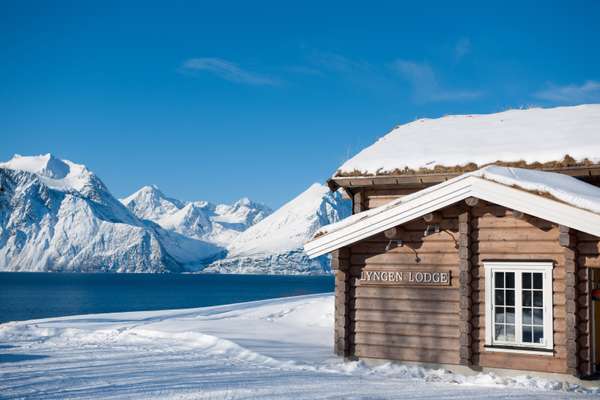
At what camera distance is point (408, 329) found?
45.3 feet

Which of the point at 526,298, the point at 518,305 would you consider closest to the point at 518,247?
the point at 526,298

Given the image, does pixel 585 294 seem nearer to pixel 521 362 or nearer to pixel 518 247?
pixel 518 247

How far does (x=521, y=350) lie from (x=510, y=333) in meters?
0.38

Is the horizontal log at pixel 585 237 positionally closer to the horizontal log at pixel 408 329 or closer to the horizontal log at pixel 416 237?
the horizontal log at pixel 416 237

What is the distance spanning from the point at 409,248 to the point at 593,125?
5733 millimetres

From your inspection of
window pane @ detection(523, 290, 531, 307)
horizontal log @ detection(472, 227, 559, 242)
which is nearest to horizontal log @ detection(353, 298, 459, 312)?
window pane @ detection(523, 290, 531, 307)

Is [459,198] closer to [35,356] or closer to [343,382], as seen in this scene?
[343,382]

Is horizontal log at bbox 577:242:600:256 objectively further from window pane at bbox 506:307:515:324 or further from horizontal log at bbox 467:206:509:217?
window pane at bbox 506:307:515:324

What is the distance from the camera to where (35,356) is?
1585 cm

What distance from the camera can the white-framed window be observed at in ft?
40.7

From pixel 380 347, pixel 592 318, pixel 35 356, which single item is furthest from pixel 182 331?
pixel 592 318

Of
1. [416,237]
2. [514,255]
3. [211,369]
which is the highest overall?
[416,237]

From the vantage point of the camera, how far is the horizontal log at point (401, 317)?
13453 millimetres

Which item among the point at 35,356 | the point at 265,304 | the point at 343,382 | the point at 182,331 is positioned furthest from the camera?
the point at 265,304
